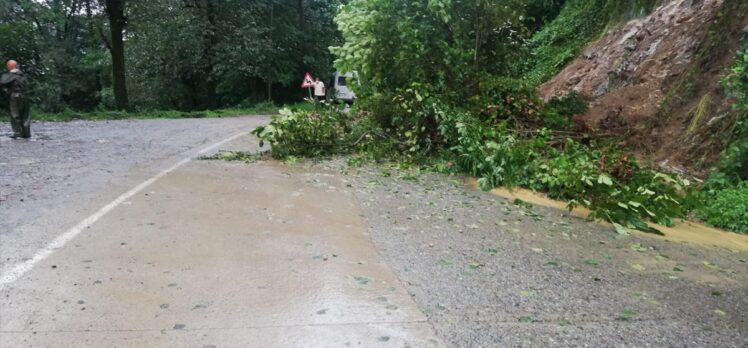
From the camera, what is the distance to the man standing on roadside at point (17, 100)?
12.1 metres

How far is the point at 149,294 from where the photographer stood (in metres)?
4.15

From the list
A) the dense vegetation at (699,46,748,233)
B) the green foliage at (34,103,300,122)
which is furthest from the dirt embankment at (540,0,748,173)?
the green foliage at (34,103,300,122)

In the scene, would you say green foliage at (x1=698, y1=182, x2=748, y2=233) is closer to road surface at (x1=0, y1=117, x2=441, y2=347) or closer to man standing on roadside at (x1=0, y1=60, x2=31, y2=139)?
road surface at (x1=0, y1=117, x2=441, y2=347)

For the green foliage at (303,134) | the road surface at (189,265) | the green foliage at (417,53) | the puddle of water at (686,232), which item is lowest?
the puddle of water at (686,232)

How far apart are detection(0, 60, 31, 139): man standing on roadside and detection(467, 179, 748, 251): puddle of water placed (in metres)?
10.1

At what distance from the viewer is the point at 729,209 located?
7.97 meters

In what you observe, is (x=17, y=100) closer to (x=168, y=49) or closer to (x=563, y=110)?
(x=563, y=110)

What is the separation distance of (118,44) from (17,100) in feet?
50.0

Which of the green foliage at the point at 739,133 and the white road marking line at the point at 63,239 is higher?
the green foliage at the point at 739,133

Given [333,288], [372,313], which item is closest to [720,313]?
[372,313]

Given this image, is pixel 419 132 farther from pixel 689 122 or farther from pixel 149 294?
pixel 149 294

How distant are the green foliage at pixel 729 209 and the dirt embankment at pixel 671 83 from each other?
1.57m

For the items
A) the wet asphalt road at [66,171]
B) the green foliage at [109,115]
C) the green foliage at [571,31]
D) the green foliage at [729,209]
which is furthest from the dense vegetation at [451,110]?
the green foliage at [571,31]

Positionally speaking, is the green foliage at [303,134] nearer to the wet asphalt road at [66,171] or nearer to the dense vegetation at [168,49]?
the wet asphalt road at [66,171]
